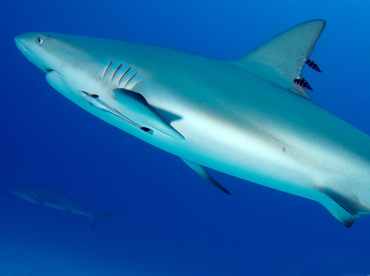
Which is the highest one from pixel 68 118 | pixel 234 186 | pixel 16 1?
pixel 16 1

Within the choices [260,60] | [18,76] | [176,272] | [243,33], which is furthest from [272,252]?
[18,76]

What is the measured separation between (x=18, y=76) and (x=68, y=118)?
8312 mm

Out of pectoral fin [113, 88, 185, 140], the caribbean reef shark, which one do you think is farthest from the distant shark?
pectoral fin [113, 88, 185, 140]

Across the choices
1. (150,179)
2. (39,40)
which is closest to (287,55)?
(39,40)

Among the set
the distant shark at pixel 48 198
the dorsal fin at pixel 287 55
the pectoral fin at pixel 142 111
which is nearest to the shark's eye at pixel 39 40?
the pectoral fin at pixel 142 111

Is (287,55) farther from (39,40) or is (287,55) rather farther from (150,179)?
(150,179)

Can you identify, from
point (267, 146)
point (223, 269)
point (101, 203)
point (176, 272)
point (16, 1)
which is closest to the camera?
point (267, 146)

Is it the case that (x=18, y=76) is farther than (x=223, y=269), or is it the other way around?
(x=18, y=76)

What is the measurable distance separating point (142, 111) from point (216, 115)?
0.40 meters

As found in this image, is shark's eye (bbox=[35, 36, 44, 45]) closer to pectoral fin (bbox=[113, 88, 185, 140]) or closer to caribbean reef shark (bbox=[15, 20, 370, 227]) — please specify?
caribbean reef shark (bbox=[15, 20, 370, 227])

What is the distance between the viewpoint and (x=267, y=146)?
151cm

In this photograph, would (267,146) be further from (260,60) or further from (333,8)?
(333,8)

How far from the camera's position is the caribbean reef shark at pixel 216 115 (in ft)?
4.96

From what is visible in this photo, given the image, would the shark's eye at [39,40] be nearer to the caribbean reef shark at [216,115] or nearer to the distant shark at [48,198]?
the caribbean reef shark at [216,115]
